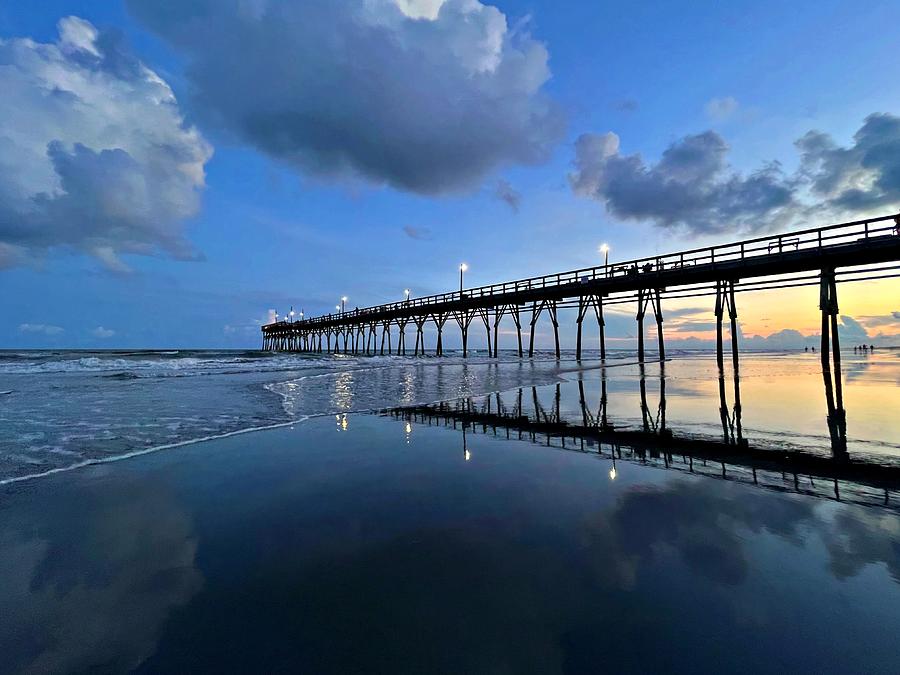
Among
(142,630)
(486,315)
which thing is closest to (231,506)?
(142,630)

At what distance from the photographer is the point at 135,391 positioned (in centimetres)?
1341

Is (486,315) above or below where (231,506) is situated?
above

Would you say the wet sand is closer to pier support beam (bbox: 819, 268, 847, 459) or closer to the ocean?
the ocean

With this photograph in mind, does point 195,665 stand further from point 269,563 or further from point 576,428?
point 576,428

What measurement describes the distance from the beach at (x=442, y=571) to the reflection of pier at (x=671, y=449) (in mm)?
219

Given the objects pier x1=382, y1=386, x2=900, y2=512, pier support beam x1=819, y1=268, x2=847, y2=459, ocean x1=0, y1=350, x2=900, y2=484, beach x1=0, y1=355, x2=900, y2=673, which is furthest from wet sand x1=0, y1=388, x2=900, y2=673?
pier support beam x1=819, y1=268, x2=847, y2=459

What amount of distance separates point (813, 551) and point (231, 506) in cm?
502

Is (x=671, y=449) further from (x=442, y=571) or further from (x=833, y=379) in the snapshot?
(x=833, y=379)

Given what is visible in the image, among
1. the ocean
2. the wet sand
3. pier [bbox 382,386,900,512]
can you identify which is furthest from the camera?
the ocean

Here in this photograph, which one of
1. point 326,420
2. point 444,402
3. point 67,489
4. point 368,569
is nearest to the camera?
point 368,569

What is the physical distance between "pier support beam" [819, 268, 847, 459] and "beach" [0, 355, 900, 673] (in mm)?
2803

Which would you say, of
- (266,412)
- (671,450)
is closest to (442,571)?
(671,450)

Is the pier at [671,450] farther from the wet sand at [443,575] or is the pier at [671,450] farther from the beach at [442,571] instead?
the wet sand at [443,575]

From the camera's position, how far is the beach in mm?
1986
